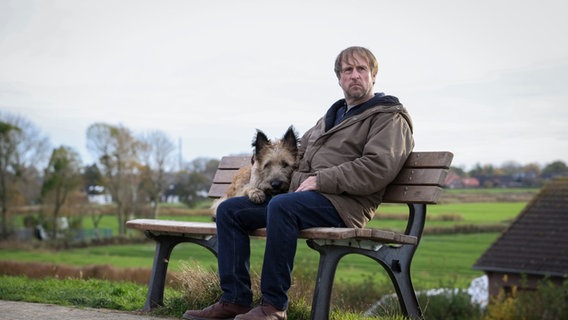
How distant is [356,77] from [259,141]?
0.78 metres

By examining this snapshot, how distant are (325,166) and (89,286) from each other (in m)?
3.53

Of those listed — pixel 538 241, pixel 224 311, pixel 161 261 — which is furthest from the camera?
pixel 538 241

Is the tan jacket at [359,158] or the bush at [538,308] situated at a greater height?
the tan jacket at [359,158]

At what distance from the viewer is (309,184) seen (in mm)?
4109

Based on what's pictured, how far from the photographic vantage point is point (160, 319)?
4.60 meters

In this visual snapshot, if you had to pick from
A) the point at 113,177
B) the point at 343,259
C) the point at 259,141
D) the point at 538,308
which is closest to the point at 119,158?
the point at 113,177

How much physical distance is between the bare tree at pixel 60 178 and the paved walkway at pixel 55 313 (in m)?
36.9

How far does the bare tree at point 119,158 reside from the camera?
A: 42250mm

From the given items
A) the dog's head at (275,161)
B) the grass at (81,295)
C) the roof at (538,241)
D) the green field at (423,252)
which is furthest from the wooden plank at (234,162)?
the roof at (538,241)

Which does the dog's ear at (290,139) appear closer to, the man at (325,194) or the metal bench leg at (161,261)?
the man at (325,194)

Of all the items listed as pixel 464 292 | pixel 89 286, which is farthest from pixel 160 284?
pixel 464 292

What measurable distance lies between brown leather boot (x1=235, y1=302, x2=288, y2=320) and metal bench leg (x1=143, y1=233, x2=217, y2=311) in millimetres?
1268

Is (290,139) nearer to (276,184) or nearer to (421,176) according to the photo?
(276,184)

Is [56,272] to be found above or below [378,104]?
below
